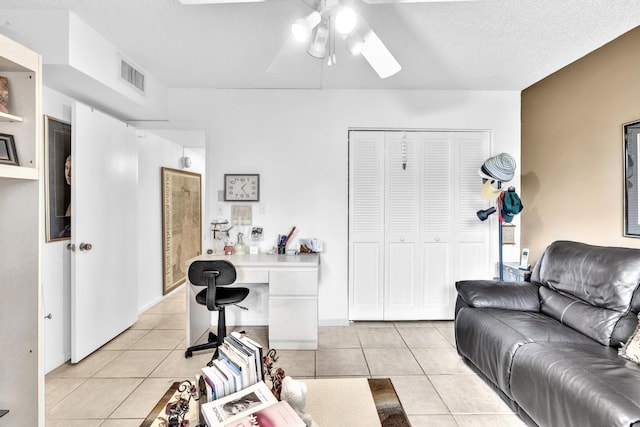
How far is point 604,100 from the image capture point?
268 cm

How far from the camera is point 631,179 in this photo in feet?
8.11

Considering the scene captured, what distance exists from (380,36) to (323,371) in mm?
2622

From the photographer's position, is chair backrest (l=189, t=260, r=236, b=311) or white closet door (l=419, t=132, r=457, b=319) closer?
chair backrest (l=189, t=260, r=236, b=311)

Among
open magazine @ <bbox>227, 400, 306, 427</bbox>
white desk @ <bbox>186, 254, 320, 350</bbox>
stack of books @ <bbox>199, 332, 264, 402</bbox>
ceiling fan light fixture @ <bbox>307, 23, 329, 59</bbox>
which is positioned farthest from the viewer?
white desk @ <bbox>186, 254, 320, 350</bbox>

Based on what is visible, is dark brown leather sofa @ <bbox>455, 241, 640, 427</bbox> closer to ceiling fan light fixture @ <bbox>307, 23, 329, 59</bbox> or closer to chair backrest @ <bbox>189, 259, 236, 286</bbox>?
chair backrest @ <bbox>189, 259, 236, 286</bbox>

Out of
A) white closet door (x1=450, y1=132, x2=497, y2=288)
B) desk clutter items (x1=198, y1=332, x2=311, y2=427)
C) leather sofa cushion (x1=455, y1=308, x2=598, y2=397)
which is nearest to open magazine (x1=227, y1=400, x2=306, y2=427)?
desk clutter items (x1=198, y1=332, x2=311, y2=427)

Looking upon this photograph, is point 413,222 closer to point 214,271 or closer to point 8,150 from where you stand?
point 214,271

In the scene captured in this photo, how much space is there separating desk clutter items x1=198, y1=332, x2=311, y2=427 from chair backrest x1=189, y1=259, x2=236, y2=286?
1276 mm

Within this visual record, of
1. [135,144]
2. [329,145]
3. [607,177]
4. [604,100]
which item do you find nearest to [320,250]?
[329,145]

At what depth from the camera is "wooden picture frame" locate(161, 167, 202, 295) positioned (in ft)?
14.8

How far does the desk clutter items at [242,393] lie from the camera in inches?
42.6

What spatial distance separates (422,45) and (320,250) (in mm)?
2117

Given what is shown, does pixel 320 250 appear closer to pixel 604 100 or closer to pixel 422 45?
pixel 422 45

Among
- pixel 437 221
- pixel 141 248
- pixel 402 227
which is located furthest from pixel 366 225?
→ pixel 141 248
